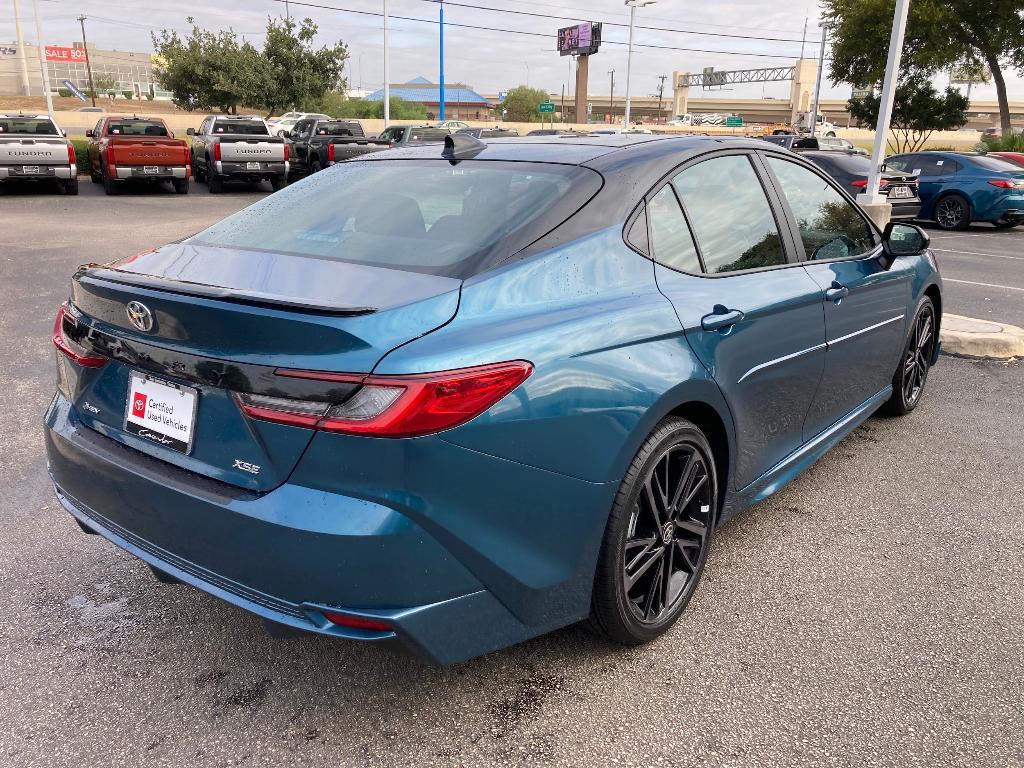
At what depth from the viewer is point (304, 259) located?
2.57 metres

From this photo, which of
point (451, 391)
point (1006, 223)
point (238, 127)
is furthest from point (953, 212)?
point (451, 391)

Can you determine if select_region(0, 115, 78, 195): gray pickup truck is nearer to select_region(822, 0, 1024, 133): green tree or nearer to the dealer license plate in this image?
the dealer license plate

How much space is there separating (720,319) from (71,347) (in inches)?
81.2

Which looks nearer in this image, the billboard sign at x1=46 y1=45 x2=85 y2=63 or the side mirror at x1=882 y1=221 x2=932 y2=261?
the side mirror at x1=882 y1=221 x2=932 y2=261

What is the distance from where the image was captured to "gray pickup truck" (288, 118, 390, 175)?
2002 centimetres

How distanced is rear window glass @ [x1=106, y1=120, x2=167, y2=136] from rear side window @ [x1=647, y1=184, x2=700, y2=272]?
19442mm

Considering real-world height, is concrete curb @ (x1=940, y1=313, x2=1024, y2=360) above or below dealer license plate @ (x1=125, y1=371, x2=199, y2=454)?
below

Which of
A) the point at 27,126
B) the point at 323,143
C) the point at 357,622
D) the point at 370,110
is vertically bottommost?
the point at 357,622

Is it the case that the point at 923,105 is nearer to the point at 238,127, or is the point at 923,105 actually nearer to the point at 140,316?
the point at 238,127

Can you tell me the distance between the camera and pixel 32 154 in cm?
1752

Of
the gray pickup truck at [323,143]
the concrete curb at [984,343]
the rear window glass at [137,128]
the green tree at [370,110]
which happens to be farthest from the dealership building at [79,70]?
the concrete curb at [984,343]

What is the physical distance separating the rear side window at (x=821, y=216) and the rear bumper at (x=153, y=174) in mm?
17550

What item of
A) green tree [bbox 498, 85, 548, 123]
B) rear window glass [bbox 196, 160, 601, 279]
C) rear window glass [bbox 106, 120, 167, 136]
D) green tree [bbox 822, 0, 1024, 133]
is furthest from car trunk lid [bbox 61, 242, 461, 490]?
green tree [bbox 498, 85, 548, 123]

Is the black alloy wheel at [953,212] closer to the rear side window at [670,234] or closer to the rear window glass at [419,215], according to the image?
the rear side window at [670,234]
